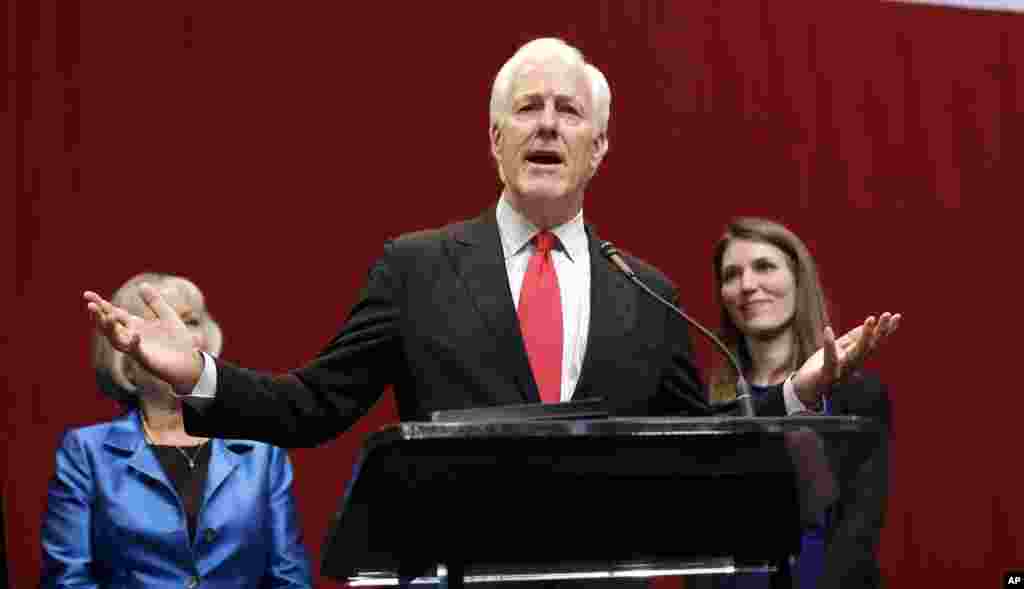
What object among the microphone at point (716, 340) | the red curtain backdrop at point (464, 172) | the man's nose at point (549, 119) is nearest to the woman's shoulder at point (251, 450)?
the red curtain backdrop at point (464, 172)

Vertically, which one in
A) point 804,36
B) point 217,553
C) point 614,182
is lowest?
point 217,553

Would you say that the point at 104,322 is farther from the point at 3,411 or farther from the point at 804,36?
the point at 804,36

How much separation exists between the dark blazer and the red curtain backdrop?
1.41 meters

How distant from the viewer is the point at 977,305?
12.4ft

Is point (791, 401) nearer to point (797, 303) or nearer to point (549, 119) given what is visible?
point (549, 119)

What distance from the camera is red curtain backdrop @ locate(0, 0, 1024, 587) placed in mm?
3219

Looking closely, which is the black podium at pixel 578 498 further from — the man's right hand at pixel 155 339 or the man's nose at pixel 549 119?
the man's nose at pixel 549 119

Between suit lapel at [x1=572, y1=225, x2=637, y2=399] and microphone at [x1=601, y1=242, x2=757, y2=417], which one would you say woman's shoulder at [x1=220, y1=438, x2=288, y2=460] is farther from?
microphone at [x1=601, y1=242, x2=757, y2=417]

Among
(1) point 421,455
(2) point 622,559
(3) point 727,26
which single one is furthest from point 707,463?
(3) point 727,26

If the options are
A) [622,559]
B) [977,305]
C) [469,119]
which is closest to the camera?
[622,559]

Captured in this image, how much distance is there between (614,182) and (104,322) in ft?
6.93

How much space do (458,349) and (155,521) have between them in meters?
1.07

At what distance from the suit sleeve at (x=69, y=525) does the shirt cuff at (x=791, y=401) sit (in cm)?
140

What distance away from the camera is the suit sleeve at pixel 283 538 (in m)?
2.78
